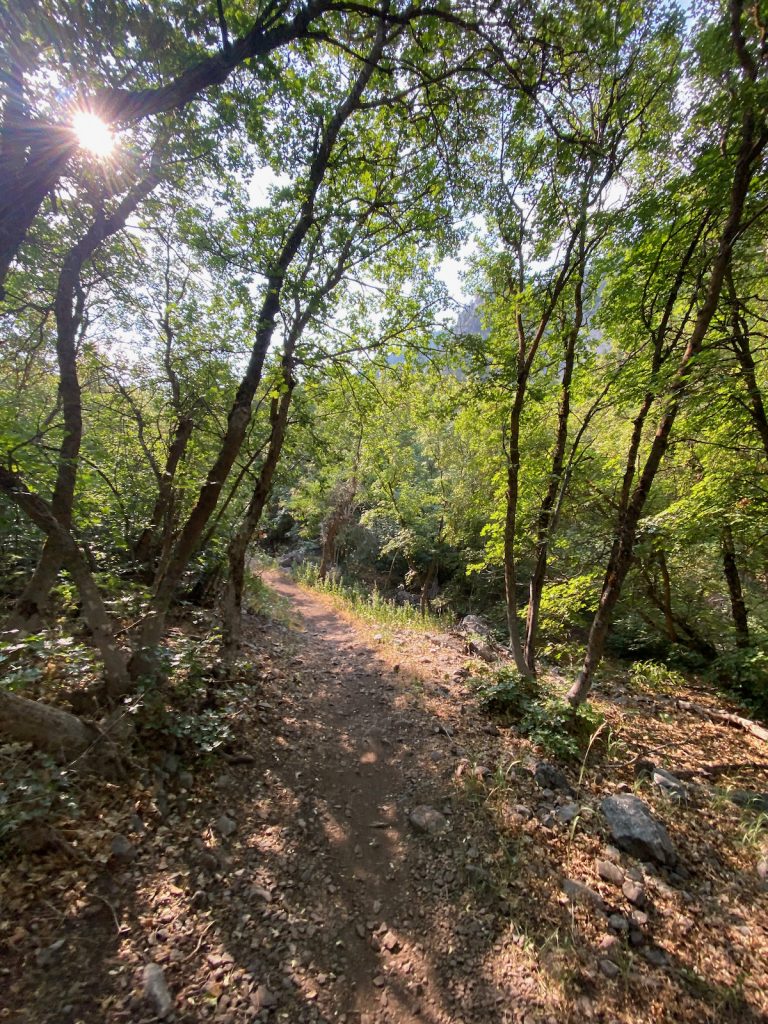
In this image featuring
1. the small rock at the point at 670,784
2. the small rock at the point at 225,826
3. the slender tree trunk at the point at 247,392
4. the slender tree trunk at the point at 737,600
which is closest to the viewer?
the small rock at the point at 225,826

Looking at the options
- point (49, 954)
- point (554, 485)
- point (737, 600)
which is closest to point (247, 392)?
point (49, 954)

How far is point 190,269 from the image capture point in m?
5.89

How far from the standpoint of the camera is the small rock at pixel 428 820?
11.3ft

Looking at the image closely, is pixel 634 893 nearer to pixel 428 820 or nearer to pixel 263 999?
pixel 428 820

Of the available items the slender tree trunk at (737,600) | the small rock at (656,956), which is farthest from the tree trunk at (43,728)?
the slender tree trunk at (737,600)

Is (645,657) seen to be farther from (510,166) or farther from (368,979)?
(510,166)

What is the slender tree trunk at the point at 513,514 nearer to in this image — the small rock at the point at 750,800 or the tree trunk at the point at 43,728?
the small rock at the point at 750,800

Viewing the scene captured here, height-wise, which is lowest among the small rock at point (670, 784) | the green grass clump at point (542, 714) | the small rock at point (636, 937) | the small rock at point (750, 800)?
the small rock at point (636, 937)

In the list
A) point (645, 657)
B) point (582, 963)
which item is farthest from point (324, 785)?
point (645, 657)

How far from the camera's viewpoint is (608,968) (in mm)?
2406

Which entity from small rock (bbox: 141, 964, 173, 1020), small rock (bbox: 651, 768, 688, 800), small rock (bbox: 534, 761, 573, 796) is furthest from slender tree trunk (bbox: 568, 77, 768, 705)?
small rock (bbox: 141, 964, 173, 1020)

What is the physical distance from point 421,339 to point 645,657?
9.89 metres

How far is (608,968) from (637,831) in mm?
1187

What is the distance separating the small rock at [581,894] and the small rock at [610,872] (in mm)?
193
